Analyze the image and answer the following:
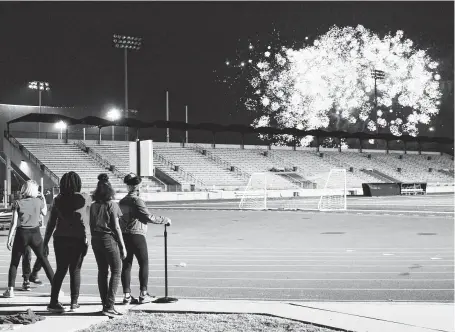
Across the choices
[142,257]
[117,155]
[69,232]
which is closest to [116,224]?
[69,232]

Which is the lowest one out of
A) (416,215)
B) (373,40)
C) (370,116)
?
(416,215)

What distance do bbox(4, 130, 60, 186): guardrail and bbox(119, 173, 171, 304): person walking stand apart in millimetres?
40603

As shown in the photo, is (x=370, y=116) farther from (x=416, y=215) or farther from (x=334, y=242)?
(x=334, y=242)

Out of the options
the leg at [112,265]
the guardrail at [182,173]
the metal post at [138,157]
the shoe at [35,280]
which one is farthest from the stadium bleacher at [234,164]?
the leg at [112,265]

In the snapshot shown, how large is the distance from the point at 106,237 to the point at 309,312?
257 centimetres

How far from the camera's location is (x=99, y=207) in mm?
8430

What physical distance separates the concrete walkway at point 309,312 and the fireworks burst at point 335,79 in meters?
71.4

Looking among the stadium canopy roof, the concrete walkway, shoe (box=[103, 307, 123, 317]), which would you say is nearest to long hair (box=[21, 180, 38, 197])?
the concrete walkway

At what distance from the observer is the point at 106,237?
838 cm

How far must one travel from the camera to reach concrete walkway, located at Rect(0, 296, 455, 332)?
7514mm

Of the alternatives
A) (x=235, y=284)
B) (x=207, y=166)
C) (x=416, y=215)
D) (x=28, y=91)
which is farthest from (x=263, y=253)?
(x=28, y=91)

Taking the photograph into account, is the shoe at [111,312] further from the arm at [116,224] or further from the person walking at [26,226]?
the person walking at [26,226]

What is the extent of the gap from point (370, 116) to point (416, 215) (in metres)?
62.0

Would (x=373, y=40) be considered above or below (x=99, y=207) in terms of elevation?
above
